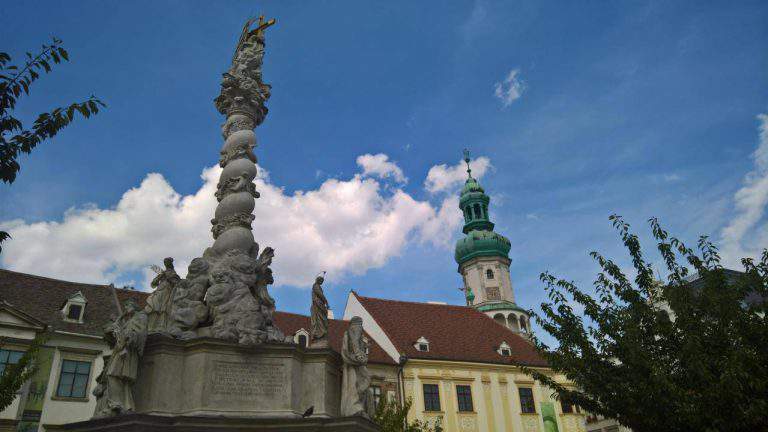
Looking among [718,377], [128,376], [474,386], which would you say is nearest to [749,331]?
[718,377]

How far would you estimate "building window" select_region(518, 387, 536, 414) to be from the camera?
97.6 feet

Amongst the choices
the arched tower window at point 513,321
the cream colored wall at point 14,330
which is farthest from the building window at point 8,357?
the arched tower window at point 513,321

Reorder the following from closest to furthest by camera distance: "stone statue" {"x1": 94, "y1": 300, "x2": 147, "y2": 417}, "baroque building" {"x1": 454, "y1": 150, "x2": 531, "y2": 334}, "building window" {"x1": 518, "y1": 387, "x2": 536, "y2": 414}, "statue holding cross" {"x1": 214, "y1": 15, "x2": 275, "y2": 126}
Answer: "stone statue" {"x1": 94, "y1": 300, "x2": 147, "y2": 417} → "statue holding cross" {"x1": 214, "y1": 15, "x2": 275, "y2": 126} → "building window" {"x1": 518, "y1": 387, "x2": 536, "y2": 414} → "baroque building" {"x1": 454, "y1": 150, "x2": 531, "y2": 334}

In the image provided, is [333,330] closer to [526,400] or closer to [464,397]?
[464,397]

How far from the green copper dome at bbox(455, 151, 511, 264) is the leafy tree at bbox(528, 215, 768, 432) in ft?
140

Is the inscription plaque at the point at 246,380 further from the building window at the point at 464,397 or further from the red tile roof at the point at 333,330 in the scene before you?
the building window at the point at 464,397

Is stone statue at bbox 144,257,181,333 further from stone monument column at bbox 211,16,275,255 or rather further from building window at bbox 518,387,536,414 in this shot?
building window at bbox 518,387,536,414

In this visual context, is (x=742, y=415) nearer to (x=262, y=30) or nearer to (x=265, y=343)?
(x=265, y=343)

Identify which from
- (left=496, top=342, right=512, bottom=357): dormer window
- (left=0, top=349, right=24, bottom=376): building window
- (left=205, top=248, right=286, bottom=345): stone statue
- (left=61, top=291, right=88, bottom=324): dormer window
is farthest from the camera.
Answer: (left=496, top=342, right=512, bottom=357): dormer window

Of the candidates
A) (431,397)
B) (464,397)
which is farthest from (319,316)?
(464,397)

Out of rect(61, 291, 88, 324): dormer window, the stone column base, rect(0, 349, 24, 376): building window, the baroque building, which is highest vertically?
the baroque building

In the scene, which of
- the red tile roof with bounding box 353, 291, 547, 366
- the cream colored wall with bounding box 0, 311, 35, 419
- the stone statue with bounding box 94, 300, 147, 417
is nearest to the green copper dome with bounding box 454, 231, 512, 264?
the red tile roof with bounding box 353, 291, 547, 366

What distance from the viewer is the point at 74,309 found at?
22.9m

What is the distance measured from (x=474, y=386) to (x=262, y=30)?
2213 cm
